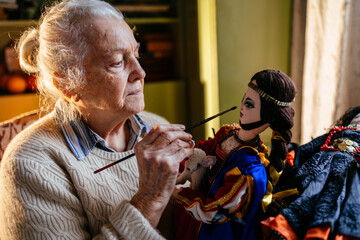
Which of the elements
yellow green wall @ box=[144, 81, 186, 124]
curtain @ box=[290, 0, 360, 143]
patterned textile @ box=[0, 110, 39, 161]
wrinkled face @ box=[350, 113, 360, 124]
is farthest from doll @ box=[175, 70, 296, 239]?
yellow green wall @ box=[144, 81, 186, 124]

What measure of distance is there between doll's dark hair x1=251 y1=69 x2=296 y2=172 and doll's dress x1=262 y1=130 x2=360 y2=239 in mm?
101

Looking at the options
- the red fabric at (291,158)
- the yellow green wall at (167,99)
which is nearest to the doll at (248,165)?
the red fabric at (291,158)

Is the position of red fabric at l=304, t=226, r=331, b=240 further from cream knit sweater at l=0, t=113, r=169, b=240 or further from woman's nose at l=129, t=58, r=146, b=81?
woman's nose at l=129, t=58, r=146, b=81

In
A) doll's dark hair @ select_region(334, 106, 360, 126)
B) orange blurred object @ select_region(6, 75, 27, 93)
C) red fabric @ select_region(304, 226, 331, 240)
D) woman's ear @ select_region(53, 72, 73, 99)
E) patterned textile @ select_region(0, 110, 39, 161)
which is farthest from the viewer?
orange blurred object @ select_region(6, 75, 27, 93)

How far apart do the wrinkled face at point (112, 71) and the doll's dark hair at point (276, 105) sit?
0.44 meters

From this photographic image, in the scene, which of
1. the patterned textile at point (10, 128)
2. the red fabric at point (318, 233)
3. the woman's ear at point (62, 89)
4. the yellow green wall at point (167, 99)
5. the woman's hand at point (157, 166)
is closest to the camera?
the red fabric at point (318, 233)

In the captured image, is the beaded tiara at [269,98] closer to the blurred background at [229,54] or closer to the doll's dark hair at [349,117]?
the blurred background at [229,54]

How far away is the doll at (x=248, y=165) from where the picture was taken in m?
0.76

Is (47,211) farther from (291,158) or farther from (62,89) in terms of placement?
(291,158)

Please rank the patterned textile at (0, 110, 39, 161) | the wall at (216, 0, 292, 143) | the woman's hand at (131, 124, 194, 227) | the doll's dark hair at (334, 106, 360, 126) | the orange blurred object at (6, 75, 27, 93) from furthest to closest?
1. the orange blurred object at (6, 75, 27, 93)
2. the wall at (216, 0, 292, 143)
3. the patterned textile at (0, 110, 39, 161)
4. the doll's dark hair at (334, 106, 360, 126)
5. the woman's hand at (131, 124, 194, 227)

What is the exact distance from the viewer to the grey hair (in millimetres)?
1036

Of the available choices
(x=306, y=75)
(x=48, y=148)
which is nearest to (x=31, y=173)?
(x=48, y=148)

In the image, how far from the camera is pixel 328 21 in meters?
1.53

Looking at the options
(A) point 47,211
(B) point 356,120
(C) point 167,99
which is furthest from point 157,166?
(C) point 167,99
